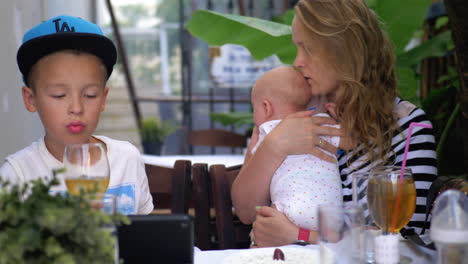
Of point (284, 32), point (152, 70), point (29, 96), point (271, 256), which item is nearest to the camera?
point (271, 256)

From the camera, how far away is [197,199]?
86.3 inches

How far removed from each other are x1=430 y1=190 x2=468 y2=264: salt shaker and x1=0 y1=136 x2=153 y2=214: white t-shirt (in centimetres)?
80

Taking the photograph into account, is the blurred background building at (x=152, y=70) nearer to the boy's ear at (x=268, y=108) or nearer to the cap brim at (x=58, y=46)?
the cap brim at (x=58, y=46)

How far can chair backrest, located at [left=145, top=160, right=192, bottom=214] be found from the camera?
201cm

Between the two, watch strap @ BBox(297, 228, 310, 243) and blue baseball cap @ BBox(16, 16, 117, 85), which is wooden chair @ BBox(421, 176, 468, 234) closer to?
watch strap @ BBox(297, 228, 310, 243)

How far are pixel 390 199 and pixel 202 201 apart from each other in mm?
1054

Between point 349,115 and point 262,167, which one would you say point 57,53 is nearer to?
point 262,167

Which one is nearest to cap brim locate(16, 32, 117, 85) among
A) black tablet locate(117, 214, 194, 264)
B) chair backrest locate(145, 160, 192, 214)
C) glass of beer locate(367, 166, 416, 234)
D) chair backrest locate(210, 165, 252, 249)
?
chair backrest locate(145, 160, 192, 214)

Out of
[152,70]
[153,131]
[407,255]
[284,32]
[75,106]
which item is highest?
[152,70]

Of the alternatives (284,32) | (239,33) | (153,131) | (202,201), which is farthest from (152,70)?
(202,201)

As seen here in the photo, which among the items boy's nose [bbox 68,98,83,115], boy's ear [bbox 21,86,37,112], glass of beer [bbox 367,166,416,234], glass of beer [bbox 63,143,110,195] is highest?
boy's ear [bbox 21,86,37,112]

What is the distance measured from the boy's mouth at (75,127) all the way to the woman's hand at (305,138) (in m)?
0.60

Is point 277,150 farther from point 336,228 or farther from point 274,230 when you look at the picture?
point 336,228

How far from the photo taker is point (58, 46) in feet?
5.14
